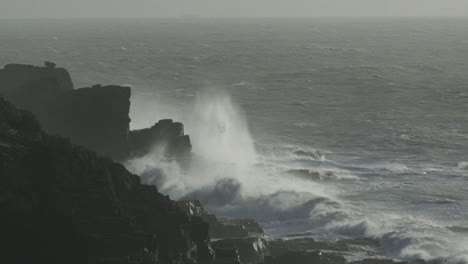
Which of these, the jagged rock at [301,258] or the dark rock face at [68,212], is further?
the jagged rock at [301,258]

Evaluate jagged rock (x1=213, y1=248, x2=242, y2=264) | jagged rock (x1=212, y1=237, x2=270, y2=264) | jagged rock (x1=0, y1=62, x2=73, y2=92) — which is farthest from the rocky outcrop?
jagged rock (x1=213, y1=248, x2=242, y2=264)

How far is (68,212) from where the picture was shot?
25.6 meters

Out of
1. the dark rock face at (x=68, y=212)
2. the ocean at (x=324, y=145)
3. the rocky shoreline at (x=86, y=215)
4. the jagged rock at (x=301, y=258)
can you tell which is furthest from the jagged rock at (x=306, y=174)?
the dark rock face at (x=68, y=212)

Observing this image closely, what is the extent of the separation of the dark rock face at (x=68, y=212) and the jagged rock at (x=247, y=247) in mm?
5211

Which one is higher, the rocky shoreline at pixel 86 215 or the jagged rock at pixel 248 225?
the rocky shoreline at pixel 86 215

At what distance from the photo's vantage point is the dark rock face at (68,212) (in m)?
24.8

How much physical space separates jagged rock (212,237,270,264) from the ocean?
23.8 ft

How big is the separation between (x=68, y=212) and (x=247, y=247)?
11.5 meters

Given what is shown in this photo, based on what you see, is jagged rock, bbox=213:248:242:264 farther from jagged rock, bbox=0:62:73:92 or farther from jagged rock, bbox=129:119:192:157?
jagged rock, bbox=0:62:73:92

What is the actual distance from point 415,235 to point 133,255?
23.4m

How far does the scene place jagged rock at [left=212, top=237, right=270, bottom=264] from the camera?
34438 millimetres

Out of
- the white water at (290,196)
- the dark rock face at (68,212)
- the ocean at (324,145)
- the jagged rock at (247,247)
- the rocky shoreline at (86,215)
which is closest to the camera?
the dark rock face at (68,212)

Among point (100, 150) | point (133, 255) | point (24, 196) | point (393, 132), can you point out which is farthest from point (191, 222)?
point (393, 132)

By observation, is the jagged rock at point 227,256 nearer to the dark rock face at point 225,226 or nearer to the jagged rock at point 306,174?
the dark rock face at point 225,226
